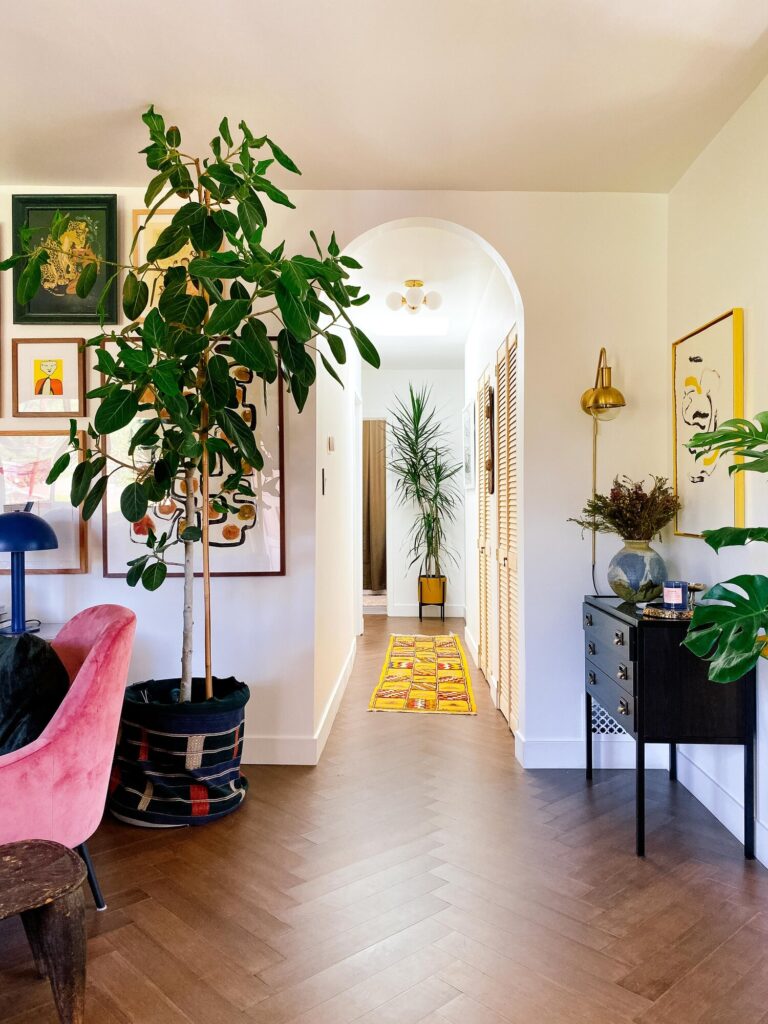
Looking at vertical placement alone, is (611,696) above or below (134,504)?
below

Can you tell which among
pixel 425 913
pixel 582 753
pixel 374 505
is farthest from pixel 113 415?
pixel 374 505

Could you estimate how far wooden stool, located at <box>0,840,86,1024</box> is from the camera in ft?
4.60

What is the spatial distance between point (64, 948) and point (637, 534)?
234 cm

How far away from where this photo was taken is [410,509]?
7.66 meters

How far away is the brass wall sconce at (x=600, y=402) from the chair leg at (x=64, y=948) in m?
2.35

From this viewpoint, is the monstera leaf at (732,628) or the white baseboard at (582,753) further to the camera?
the white baseboard at (582,753)

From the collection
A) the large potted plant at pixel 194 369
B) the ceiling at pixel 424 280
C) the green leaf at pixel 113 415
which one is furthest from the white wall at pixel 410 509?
the green leaf at pixel 113 415

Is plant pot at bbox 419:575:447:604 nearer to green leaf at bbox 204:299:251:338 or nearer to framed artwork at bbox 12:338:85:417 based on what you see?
framed artwork at bbox 12:338:85:417

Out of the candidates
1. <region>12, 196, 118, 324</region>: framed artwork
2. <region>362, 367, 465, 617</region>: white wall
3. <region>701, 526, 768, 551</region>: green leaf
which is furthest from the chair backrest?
<region>362, 367, 465, 617</region>: white wall

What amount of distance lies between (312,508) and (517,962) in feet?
6.42

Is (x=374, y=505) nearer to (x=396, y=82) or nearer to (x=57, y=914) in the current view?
(x=396, y=82)

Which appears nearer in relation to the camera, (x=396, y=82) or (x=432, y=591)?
(x=396, y=82)

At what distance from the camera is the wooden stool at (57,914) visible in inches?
55.2

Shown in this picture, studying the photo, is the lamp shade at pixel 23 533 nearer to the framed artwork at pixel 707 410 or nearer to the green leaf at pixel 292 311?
the green leaf at pixel 292 311
